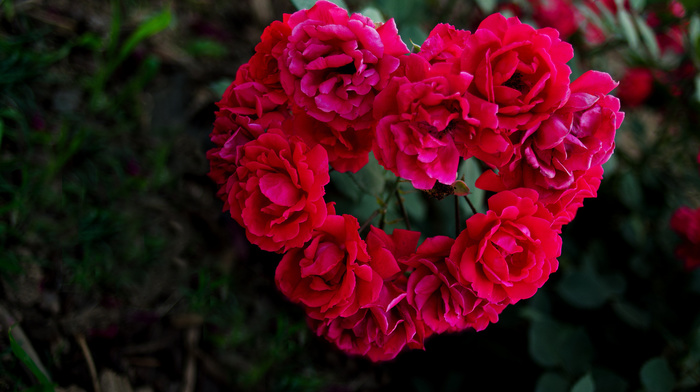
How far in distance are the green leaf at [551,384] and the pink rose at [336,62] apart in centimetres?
104

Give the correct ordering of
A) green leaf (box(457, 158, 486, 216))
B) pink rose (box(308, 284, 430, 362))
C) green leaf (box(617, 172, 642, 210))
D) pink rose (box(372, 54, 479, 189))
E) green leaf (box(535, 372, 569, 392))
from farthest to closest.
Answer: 1. green leaf (box(617, 172, 642, 210))
2. green leaf (box(535, 372, 569, 392))
3. green leaf (box(457, 158, 486, 216))
4. pink rose (box(308, 284, 430, 362))
5. pink rose (box(372, 54, 479, 189))

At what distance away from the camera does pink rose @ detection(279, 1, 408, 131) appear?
0.72 m

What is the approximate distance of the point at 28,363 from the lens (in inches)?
37.9

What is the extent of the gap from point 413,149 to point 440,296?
291mm

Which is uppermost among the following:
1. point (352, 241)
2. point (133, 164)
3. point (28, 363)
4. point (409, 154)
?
point (409, 154)

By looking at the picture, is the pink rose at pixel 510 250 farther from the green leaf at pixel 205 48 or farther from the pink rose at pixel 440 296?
the green leaf at pixel 205 48

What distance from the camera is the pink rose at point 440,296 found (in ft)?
2.53

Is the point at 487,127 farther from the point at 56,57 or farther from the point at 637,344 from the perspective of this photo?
the point at 56,57

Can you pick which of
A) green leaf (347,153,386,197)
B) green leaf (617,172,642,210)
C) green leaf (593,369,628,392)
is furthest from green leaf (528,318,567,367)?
green leaf (347,153,386,197)

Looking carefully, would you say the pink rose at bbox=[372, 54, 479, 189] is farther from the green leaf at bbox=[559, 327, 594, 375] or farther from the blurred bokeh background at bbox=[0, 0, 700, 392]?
the green leaf at bbox=[559, 327, 594, 375]

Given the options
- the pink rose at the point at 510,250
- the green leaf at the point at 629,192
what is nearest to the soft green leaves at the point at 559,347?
the green leaf at the point at 629,192

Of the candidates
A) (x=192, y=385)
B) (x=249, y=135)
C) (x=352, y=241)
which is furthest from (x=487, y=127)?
(x=192, y=385)

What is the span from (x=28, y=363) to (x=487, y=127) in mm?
1090

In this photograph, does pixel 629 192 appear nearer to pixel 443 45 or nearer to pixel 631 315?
pixel 631 315
